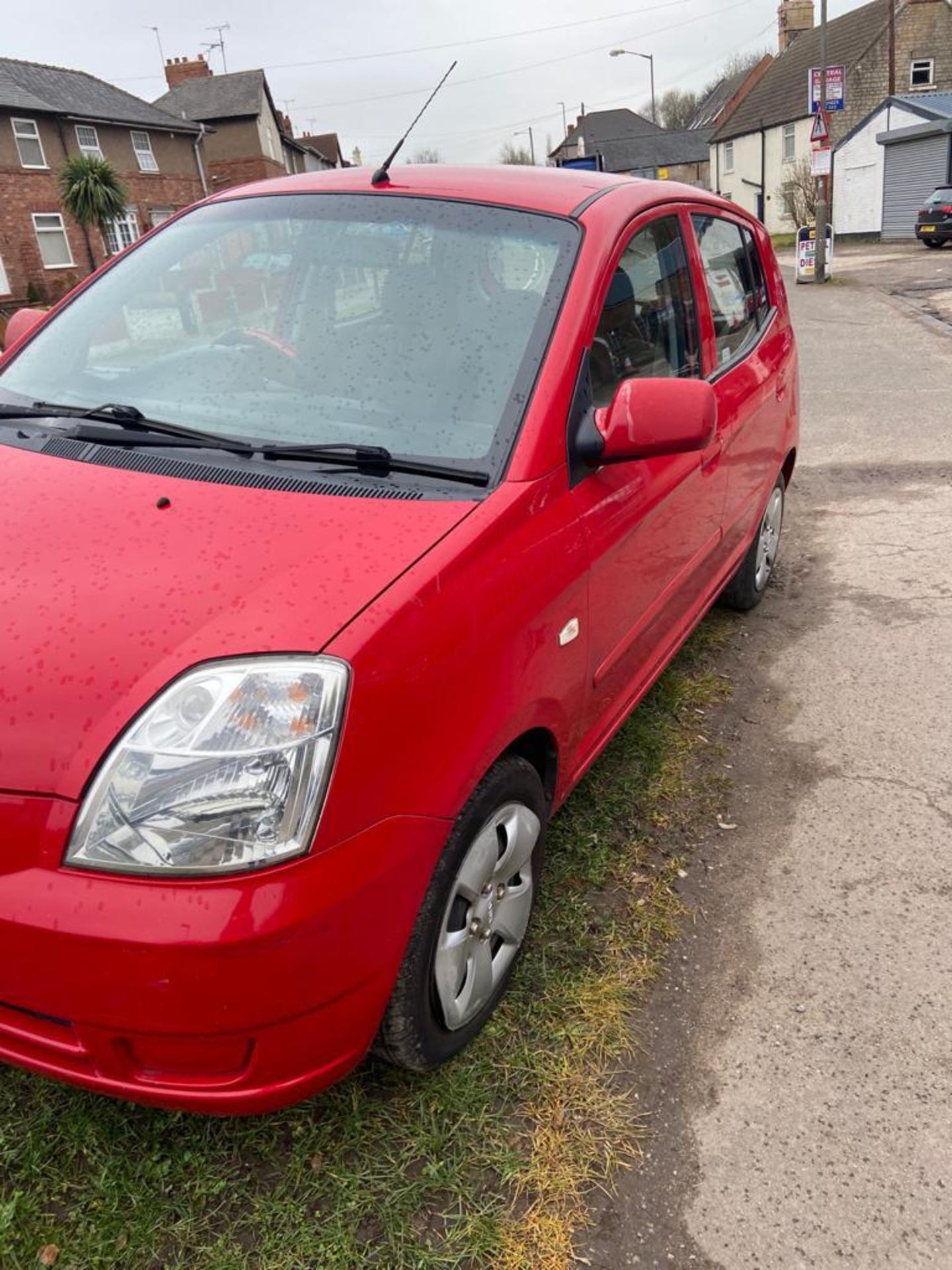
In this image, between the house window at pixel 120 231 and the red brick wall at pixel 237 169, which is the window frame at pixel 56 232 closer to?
the house window at pixel 120 231

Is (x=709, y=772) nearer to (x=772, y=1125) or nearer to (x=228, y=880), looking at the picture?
(x=772, y=1125)

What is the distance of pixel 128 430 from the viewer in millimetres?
2270

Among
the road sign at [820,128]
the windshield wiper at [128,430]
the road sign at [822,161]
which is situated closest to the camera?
the windshield wiper at [128,430]

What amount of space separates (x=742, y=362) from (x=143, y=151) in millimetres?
40239

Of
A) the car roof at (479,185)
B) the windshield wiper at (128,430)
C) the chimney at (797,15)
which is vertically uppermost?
the chimney at (797,15)

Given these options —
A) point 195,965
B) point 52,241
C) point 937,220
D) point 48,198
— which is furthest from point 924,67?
point 195,965

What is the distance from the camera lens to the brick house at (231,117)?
147 ft

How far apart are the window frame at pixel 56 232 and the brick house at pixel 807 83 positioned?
92.6 ft

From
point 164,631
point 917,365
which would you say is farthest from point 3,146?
point 164,631

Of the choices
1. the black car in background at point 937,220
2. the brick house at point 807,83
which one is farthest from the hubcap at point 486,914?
the brick house at point 807,83

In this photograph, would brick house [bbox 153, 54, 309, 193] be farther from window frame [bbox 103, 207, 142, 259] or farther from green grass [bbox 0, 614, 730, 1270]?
green grass [bbox 0, 614, 730, 1270]

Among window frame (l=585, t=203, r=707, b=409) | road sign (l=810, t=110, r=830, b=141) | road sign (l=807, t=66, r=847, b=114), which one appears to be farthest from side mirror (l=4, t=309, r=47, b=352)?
road sign (l=810, t=110, r=830, b=141)

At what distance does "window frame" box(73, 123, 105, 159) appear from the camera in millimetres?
33125

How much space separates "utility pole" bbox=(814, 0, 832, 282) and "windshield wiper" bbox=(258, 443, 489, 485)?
65.0 ft
